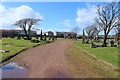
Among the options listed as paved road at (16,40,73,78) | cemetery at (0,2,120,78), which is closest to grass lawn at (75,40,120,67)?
cemetery at (0,2,120,78)

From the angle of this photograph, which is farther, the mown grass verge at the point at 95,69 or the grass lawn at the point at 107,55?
the grass lawn at the point at 107,55

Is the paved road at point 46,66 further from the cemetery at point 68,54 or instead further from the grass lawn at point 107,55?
the grass lawn at point 107,55

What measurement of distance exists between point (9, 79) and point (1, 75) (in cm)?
94

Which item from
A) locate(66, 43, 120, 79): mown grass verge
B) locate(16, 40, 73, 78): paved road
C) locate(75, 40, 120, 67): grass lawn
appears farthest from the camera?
locate(75, 40, 120, 67): grass lawn

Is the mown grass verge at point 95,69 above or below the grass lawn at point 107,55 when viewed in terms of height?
below

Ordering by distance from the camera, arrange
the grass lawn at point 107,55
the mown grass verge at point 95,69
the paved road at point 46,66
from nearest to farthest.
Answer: the paved road at point 46,66
the mown grass verge at point 95,69
the grass lawn at point 107,55

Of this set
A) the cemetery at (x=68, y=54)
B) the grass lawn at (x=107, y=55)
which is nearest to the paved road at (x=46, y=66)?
the cemetery at (x=68, y=54)

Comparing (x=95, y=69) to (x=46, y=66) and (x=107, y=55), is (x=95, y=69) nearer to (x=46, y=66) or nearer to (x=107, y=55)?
(x=46, y=66)

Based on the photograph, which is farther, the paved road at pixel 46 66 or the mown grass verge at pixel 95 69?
the mown grass verge at pixel 95 69

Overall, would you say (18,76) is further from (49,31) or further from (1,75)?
(49,31)

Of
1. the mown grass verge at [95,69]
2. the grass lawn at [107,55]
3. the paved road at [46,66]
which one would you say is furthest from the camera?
the grass lawn at [107,55]

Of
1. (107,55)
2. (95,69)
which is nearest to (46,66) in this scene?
(95,69)

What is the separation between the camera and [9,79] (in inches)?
281

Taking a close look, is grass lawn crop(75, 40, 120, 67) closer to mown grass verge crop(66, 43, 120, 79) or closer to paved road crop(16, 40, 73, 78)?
mown grass verge crop(66, 43, 120, 79)
